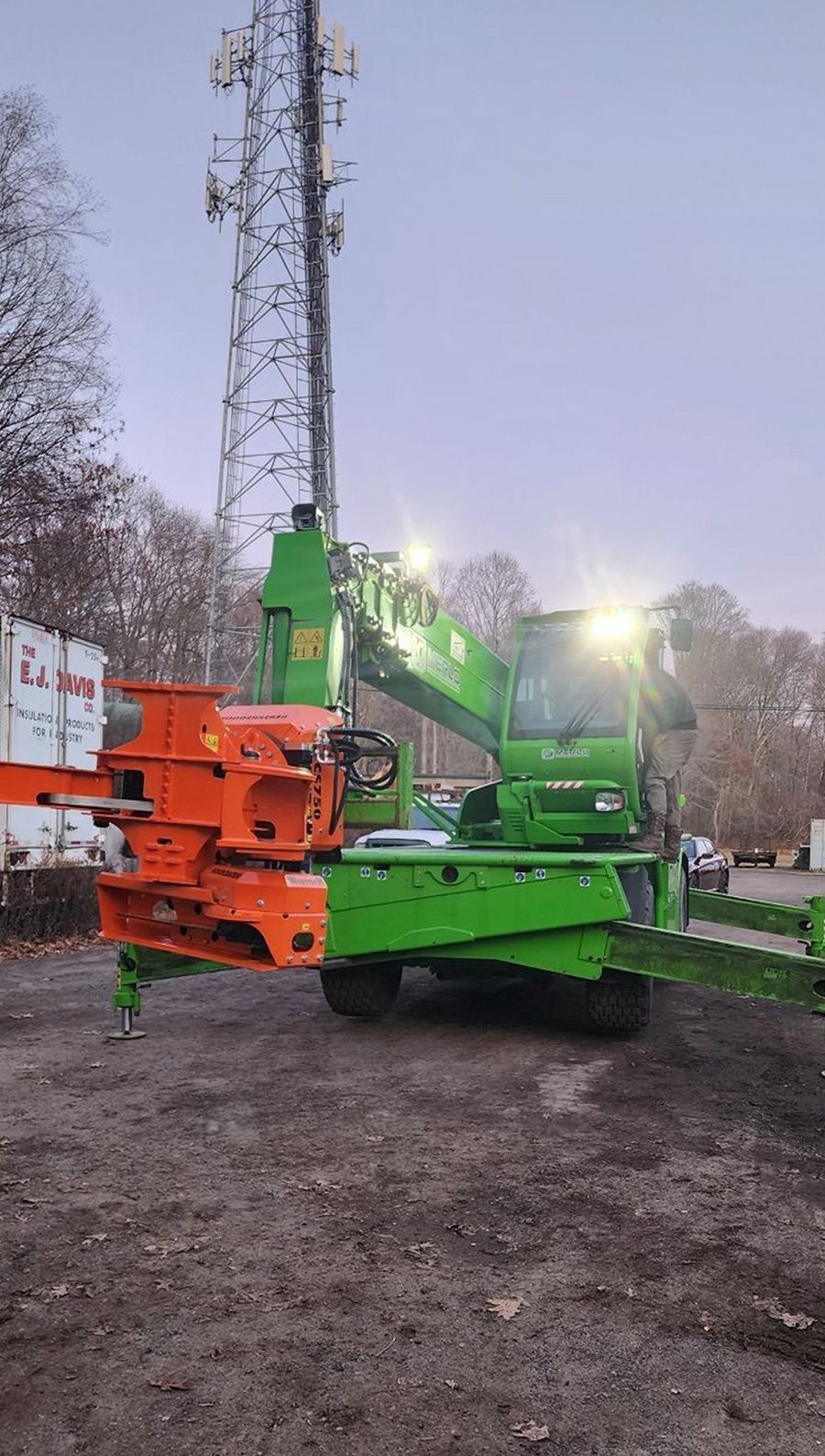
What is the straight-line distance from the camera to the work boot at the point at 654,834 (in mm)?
8625

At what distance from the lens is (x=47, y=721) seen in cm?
1152

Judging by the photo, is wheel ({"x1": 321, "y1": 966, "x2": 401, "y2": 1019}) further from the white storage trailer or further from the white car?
the white storage trailer

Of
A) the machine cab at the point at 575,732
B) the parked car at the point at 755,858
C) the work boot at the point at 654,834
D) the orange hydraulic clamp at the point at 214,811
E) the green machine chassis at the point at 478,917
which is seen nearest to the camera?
the orange hydraulic clamp at the point at 214,811

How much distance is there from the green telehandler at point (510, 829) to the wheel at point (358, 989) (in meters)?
0.02

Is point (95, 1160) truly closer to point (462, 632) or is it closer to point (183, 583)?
point (462, 632)

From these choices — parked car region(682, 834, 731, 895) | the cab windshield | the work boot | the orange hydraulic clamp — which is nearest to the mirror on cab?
the cab windshield

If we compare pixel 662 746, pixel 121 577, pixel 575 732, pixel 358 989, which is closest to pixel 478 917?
pixel 358 989

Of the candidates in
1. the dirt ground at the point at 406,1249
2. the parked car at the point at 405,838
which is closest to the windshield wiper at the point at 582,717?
the dirt ground at the point at 406,1249

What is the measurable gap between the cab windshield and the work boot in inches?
33.0

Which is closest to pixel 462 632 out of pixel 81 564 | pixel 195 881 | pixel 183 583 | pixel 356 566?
pixel 356 566

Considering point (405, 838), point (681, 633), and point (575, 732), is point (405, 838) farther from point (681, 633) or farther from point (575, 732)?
point (681, 633)

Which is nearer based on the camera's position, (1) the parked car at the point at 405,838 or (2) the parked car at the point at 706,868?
(1) the parked car at the point at 405,838

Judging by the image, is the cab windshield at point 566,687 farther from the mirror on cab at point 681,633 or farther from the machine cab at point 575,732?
the mirror on cab at point 681,633

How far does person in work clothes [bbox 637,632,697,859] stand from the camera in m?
8.64
